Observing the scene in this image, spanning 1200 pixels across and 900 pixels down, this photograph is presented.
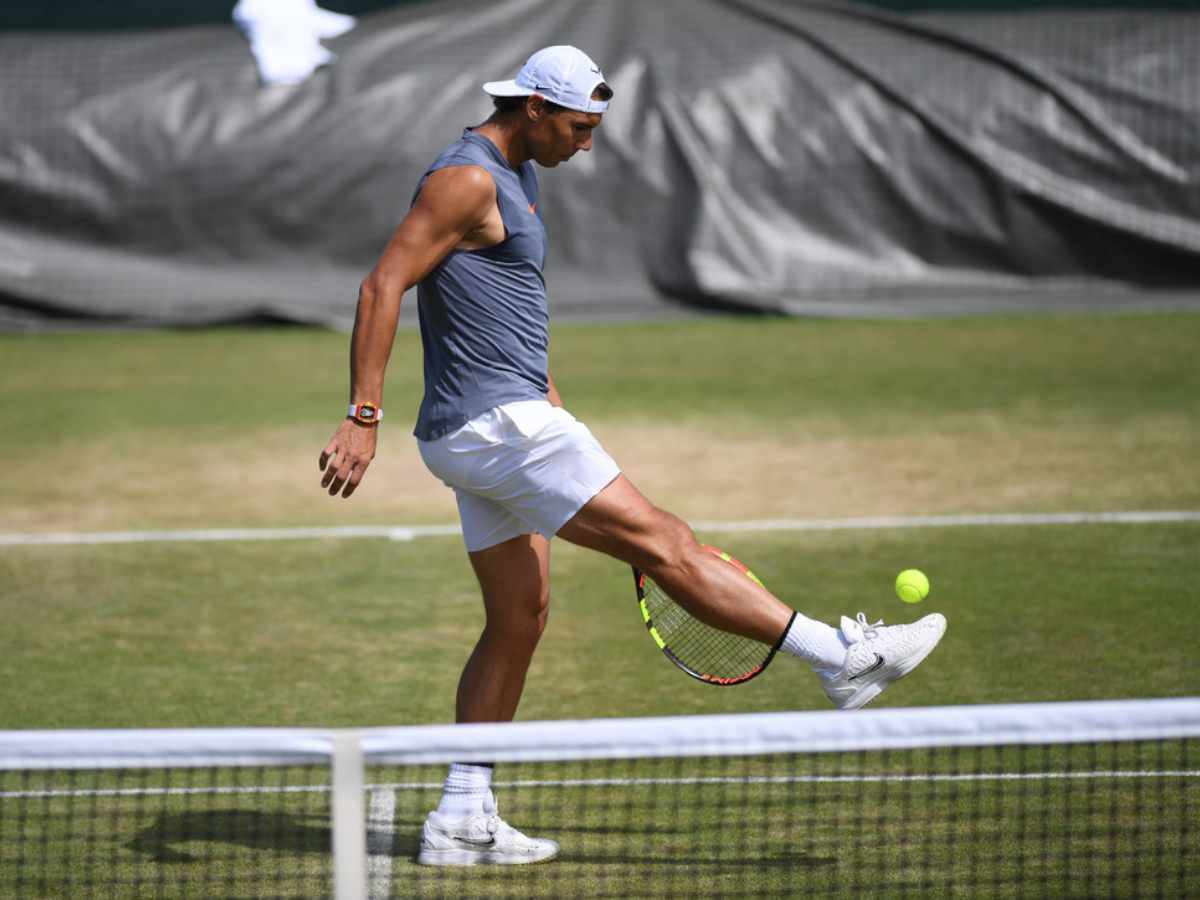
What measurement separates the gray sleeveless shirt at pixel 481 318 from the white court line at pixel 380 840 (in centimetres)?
106

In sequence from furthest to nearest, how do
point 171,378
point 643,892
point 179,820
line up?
1. point 171,378
2. point 179,820
3. point 643,892

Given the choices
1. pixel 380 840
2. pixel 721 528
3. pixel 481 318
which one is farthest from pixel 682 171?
pixel 380 840

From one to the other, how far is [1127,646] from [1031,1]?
1141 centimetres

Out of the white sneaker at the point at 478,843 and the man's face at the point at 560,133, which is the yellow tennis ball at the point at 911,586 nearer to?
the white sneaker at the point at 478,843

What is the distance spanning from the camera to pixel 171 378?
39.3 feet

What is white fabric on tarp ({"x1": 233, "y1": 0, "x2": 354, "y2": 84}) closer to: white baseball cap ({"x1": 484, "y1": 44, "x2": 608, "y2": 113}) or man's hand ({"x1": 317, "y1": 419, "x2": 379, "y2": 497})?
white baseball cap ({"x1": 484, "y1": 44, "x2": 608, "y2": 113})

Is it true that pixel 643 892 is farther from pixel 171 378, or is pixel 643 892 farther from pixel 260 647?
pixel 171 378

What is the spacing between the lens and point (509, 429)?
405cm

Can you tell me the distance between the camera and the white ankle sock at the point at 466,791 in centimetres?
413

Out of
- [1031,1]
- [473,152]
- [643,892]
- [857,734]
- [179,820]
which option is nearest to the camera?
[857,734]

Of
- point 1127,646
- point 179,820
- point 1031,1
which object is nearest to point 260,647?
point 179,820

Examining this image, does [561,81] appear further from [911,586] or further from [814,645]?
[911,586]

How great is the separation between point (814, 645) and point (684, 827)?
24.0 inches

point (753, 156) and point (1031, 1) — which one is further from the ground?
point (1031, 1)
